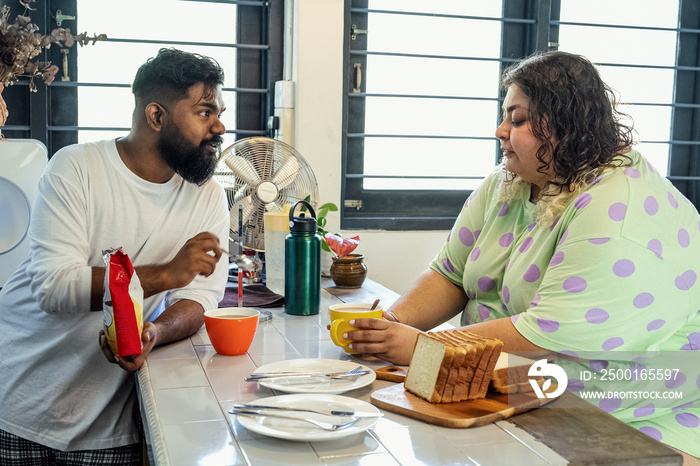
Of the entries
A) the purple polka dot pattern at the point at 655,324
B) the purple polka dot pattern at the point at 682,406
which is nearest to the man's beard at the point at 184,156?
the purple polka dot pattern at the point at 655,324

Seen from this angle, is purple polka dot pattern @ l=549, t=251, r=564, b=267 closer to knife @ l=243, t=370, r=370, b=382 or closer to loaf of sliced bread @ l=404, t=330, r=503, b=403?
loaf of sliced bread @ l=404, t=330, r=503, b=403

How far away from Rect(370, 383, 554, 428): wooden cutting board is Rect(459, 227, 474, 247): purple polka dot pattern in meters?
0.73

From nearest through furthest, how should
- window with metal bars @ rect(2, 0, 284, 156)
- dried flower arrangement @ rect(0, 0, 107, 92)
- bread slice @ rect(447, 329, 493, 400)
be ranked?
bread slice @ rect(447, 329, 493, 400) → dried flower arrangement @ rect(0, 0, 107, 92) → window with metal bars @ rect(2, 0, 284, 156)

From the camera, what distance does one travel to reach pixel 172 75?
1760 millimetres

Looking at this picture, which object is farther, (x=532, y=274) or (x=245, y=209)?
(x=245, y=209)

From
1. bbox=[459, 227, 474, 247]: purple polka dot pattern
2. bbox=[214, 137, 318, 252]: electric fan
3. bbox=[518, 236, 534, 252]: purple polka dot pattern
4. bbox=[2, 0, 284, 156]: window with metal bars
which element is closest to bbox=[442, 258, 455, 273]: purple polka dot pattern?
bbox=[459, 227, 474, 247]: purple polka dot pattern

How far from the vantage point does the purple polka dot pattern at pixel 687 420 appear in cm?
142

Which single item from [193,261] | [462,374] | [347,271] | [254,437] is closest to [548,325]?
[462,374]

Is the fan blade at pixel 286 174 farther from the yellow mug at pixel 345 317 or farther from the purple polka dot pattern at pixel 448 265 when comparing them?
the yellow mug at pixel 345 317

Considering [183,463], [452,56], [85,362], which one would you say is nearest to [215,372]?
[183,463]

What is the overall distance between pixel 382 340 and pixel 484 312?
17.5 inches

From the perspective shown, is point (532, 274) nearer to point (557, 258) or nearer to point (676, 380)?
point (557, 258)

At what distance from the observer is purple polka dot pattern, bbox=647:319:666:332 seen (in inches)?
53.9

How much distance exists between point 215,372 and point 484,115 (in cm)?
248
